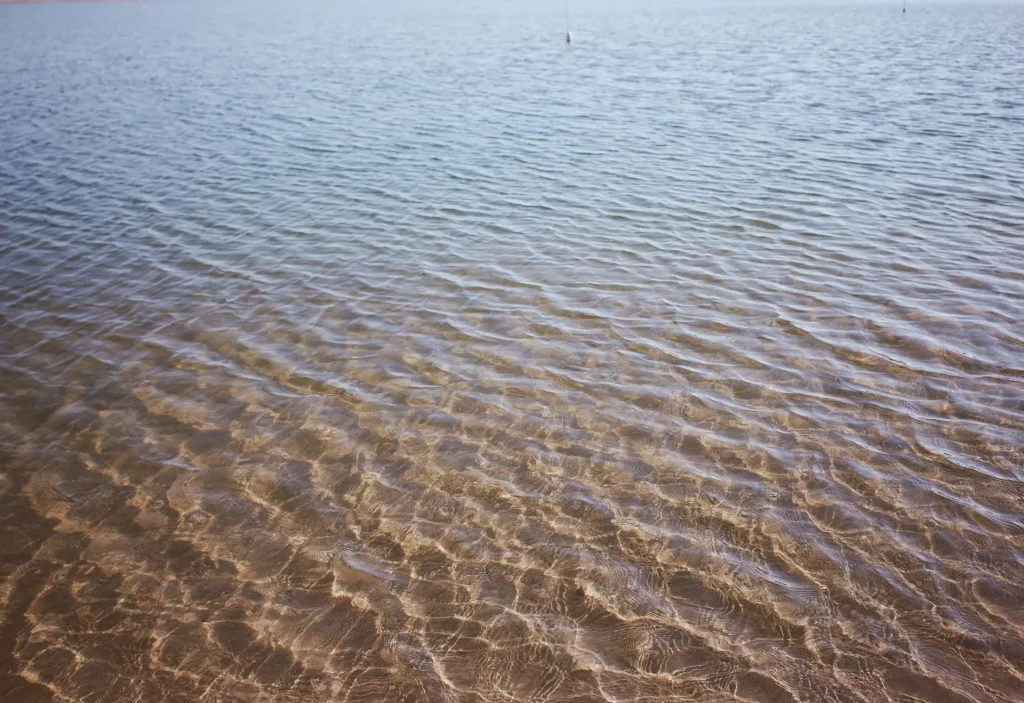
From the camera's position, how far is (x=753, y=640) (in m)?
3.90

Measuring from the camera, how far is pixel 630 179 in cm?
1227

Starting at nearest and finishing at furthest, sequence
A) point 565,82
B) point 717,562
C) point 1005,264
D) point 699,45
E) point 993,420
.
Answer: point 717,562
point 993,420
point 1005,264
point 565,82
point 699,45

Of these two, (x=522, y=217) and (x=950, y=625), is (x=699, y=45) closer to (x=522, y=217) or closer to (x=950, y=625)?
(x=522, y=217)

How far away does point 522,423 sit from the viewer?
19.2 ft

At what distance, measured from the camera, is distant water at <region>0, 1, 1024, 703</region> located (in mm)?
3943

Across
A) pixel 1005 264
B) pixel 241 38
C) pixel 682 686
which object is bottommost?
pixel 241 38

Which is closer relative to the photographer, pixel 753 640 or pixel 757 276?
pixel 753 640

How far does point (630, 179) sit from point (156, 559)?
32.1 feet

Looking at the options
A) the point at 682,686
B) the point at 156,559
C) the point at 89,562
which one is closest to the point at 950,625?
the point at 682,686

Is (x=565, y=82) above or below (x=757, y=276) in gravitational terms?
below

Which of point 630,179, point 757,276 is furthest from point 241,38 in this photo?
point 757,276

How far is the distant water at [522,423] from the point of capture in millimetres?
3943

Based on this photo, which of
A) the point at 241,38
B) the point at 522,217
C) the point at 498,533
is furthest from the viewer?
the point at 241,38

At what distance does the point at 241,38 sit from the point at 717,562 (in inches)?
1618
